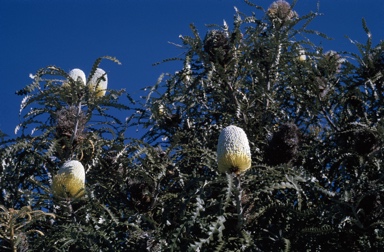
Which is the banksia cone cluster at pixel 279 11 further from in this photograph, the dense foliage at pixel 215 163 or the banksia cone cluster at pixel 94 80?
the banksia cone cluster at pixel 94 80

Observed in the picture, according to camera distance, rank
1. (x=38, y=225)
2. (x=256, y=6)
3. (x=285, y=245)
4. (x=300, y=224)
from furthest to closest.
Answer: (x=256, y=6), (x=38, y=225), (x=300, y=224), (x=285, y=245)

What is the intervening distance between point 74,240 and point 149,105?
169 centimetres

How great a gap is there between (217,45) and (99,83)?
2.28ft

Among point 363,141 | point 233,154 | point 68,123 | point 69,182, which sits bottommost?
point 233,154

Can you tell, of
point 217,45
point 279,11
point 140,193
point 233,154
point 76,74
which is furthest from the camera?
point 279,11

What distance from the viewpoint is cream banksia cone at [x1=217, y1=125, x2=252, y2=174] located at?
95.1 inches

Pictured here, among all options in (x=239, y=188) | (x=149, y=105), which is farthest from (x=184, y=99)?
(x=239, y=188)

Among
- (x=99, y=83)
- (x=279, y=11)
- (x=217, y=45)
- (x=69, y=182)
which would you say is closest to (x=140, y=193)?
(x=69, y=182)

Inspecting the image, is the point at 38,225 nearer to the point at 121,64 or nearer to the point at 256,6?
the point at 121,64

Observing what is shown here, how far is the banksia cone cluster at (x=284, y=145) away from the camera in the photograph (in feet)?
9.09

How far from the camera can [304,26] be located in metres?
3.90

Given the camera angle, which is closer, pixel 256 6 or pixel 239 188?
pixel 239 188

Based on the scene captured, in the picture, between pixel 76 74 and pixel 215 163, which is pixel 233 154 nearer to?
pixel 215 163

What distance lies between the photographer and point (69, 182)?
107 inches
